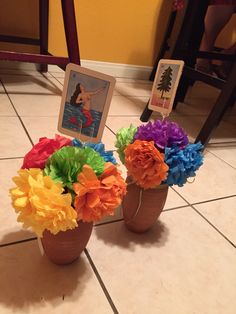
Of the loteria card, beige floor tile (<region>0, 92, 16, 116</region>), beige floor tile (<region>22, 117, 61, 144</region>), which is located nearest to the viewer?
the loteria card

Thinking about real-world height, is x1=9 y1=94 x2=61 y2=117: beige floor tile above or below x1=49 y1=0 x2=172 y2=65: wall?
below

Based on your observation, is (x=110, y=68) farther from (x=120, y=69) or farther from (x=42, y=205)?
(x=42, y=205)

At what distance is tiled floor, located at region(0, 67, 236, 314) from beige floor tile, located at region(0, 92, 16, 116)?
0.12 m

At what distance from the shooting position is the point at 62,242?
0.43 metres

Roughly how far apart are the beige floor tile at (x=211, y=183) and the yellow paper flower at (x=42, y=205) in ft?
1.51

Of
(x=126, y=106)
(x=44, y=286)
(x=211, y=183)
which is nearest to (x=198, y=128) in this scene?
(x=126, y=106)

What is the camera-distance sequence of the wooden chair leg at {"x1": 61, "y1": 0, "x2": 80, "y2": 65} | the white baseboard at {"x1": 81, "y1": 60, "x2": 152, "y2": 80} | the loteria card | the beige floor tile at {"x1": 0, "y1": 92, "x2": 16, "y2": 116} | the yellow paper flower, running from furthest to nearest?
1. the white baseboard at {"x1": 81, "y1": 60, "x2": 152, "y2": 80}
2. the wooden chair leg at {"x1": 61, "y1": 0, "x2": 80, "y2": 65}
3. the beige floor tile at {"x1": 0, "y1": 92, "x2": 16, "y2": 116}
4. the loteria card
5. the yellow paper flower

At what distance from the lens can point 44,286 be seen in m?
0.44

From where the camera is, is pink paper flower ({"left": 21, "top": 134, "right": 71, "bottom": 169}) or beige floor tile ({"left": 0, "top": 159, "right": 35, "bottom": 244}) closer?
pink paper flower ({"left": 21, "top": 134, "right": 71, "bottom": 169})

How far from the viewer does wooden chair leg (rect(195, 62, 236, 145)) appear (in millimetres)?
932

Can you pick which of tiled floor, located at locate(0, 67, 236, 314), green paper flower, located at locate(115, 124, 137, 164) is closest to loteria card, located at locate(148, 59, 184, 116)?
green paper flower, located at locate(115, 124, 137, 164)

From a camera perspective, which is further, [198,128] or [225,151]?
[198,128]

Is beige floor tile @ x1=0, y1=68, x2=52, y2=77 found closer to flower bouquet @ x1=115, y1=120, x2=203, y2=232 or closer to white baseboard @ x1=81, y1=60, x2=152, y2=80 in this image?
white baseboard @ x1=81, y1=60, x2=152, y2=80

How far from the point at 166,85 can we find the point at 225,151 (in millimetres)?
569
